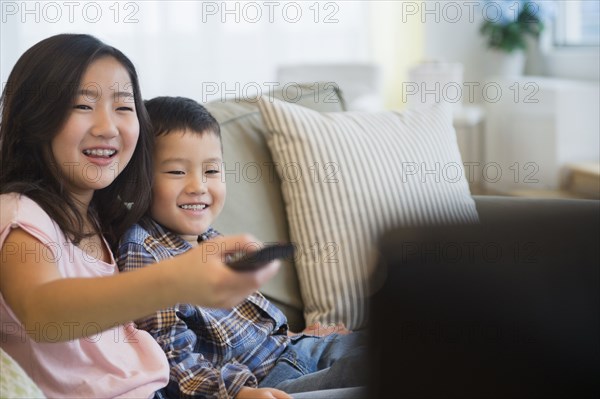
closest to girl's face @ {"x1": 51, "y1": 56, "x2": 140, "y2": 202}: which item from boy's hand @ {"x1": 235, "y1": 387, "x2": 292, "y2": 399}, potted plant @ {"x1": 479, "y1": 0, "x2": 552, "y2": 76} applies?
boy's hand @ {"x1": 235, "y1": 387, "x2": 292, "y2": 399}

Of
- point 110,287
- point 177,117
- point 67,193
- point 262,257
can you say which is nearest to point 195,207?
point 177,117

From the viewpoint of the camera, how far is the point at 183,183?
1.34m

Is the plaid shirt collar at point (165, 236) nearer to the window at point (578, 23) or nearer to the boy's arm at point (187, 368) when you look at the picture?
the boy's arm at point (187, 368)

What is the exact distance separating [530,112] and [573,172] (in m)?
0.43

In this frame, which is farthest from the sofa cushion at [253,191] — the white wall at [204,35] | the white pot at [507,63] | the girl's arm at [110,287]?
the white pot at [507,63]

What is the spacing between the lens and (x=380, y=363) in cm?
62

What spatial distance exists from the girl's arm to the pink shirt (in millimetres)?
32

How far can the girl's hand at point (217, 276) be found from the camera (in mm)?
753

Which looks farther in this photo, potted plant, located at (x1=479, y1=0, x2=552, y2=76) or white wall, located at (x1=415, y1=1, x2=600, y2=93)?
white wall, located at (x1=415, y1=1, x2=600, y2=93)

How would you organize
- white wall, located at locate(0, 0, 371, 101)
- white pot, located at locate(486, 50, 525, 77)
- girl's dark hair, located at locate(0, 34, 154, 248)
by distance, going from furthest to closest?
white pot, located at locate(486, 50, 525, 77)
white wall, located at locate(0, 0, 371, 101)
girl's dark hair, located at locate(0, 34, 154, 248)

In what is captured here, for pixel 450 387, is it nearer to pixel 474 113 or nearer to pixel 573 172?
pixel 573 172

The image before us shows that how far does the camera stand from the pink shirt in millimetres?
994

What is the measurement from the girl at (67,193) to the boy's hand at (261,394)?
0.11m

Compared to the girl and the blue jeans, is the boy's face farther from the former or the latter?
the blue jeans
